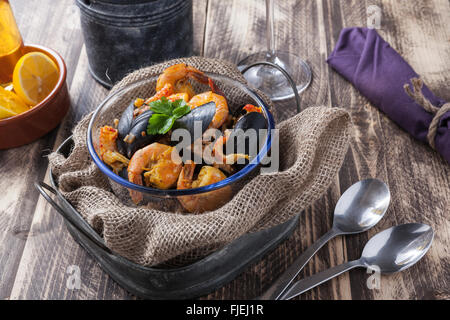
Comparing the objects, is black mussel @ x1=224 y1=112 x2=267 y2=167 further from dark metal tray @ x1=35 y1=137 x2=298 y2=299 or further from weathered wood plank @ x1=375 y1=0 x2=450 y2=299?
weathered wood plank @ x1=375 y1=0 x2=450 y2=299

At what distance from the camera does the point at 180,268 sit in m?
0.83

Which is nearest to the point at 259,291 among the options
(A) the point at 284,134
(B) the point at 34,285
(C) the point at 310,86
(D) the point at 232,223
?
(D) the point at 232,223

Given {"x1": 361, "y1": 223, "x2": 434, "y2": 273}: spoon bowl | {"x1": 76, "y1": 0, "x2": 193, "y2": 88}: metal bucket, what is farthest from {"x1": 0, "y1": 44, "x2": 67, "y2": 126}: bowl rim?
{"x1": 361, "y1": 223, "x2": 434, "y2": 273}: spoon bowl

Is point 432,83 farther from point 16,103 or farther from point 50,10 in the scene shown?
point 50,10

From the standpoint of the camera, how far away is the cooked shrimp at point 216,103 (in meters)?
0.93

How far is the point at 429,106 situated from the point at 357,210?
32cm

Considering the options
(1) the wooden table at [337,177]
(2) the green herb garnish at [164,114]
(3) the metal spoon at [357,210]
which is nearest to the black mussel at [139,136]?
(2) the green herb garnish at [164,114]

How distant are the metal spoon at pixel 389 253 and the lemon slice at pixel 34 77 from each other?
0.75 metres

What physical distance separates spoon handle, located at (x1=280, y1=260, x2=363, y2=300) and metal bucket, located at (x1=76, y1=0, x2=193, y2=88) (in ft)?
2.33

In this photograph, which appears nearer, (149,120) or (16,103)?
(149,120)

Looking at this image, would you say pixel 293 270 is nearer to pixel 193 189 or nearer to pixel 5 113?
pixel 193 189

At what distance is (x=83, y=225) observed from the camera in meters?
0.91

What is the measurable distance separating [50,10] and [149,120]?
3.04ft

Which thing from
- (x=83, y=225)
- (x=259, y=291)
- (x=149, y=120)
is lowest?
(x=259, y=291)
